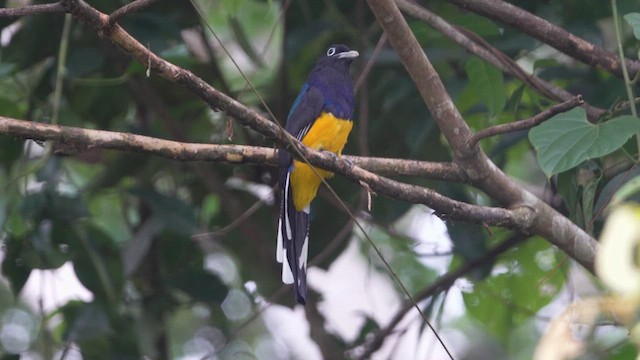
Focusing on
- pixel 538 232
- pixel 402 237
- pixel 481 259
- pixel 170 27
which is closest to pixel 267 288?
pixel 402 237

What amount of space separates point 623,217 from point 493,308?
370 centimetres

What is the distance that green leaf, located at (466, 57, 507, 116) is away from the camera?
11.8 ft

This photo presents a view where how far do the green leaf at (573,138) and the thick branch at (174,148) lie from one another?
1.41 ft

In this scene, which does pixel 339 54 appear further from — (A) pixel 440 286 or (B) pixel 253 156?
(B) pixel 253 156

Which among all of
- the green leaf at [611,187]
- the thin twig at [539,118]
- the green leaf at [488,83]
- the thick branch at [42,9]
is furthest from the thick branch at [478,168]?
the thick branch at [42,9]

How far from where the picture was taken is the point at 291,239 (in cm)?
401

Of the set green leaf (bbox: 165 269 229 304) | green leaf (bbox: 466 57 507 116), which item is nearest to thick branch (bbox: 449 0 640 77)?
green leaf (bbox: 466 57 507 116)

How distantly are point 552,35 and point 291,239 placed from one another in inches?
53.8

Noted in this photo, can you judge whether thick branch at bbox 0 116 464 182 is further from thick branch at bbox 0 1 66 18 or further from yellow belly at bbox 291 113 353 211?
yellow belly at bbox 291 113 353 211

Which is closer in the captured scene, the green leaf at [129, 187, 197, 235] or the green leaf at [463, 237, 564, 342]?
the green leaf at [129, 187, 197, 235]

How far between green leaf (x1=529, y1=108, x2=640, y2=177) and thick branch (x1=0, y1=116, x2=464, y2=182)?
0.43 meters

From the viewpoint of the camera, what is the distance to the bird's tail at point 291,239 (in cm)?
A: 370

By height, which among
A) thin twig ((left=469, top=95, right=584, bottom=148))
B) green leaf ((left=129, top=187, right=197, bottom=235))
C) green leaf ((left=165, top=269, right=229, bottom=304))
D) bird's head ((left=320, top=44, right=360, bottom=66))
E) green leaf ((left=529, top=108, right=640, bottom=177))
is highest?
bird's head ((left=320, top=44, right=360, bottom=66))

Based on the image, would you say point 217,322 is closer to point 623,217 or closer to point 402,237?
point 402,237
